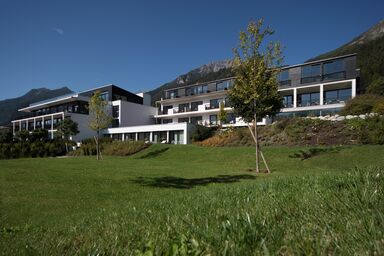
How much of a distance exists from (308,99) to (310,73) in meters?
4.55

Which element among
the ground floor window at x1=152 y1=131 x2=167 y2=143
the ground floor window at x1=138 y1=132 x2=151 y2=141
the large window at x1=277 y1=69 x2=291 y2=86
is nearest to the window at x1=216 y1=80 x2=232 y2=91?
the large window at x1=277 y1=69 x2=291 y2=86

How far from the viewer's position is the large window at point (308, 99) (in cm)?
4719

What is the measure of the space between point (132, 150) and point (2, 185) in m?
27.3

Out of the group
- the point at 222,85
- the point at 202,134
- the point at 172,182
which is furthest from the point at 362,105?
the point at 222,85

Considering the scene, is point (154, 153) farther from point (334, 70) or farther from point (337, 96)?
point (334, 70)

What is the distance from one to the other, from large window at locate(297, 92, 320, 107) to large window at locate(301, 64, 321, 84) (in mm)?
2340

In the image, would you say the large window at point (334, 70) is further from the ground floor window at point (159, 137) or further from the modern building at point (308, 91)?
the ground floor window at point (159, 137)

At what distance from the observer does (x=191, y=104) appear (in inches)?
2532

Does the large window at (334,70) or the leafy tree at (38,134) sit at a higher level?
the large window at (334,70)

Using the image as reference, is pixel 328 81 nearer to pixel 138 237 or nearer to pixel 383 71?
pixel 138 237

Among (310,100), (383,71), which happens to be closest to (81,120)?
(310,100)

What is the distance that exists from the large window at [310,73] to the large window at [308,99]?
234cm

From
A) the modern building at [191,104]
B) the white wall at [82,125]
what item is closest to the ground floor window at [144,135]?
the modern building at [191,104]

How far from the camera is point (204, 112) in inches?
2292
